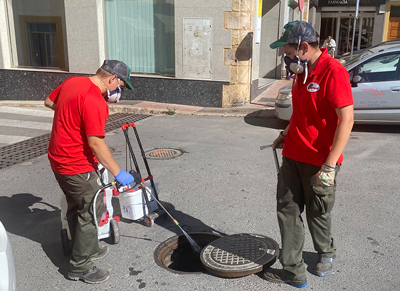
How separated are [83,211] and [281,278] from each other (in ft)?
5.60

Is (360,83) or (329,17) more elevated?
(329,17)

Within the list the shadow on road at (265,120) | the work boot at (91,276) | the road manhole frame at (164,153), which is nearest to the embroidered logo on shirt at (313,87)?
the work boot at (91,276)

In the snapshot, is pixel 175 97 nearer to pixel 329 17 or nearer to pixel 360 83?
pixel 360 83

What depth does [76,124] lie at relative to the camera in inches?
124

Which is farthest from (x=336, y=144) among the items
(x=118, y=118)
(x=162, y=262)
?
(x=118, y=118)

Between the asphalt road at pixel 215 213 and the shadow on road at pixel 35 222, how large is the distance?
0.01m

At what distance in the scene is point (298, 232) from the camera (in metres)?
3.20

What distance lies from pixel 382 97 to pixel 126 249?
616cm

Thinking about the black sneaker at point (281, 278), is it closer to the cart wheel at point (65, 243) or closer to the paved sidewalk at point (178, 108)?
the cart wheel at point (65, 243)

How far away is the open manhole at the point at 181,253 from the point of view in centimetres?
384

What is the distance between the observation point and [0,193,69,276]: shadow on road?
12.6ft

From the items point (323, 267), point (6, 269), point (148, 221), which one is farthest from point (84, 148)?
point (323, 267)

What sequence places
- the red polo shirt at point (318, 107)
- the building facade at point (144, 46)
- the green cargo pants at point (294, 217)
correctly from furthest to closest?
the building facade at point (144, 46) → the green cargo pants at point (294, 217) → the red polo shirt at point (318, 107)

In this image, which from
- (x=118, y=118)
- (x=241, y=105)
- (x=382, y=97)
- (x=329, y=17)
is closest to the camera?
(x=382, y=97)
